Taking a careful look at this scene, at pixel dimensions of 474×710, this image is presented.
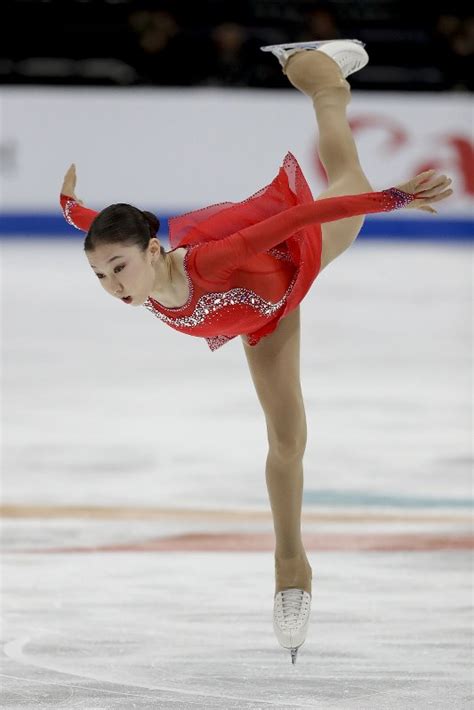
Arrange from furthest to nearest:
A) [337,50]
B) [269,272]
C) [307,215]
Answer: [337,50]
[269,272]
[307,215]

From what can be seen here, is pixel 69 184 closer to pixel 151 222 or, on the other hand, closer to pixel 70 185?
pixel 70 185

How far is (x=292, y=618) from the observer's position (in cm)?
318

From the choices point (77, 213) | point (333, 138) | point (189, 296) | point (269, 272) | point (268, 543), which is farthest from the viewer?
point (268, 543)

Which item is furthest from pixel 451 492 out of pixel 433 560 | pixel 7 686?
pixel 7 686

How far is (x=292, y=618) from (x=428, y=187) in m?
1.05

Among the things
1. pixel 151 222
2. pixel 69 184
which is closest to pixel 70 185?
pixel 69 184

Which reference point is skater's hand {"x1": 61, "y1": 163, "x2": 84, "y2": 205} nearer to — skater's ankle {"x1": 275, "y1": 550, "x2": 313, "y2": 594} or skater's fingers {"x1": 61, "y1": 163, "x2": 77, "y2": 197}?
skater's fingers {"x1": 61, "y1": 163, "x2": 77, "y2": 197}

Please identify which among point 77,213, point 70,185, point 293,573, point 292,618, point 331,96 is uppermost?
point 331,96

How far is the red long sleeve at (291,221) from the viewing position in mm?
2955

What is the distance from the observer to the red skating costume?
298 cm

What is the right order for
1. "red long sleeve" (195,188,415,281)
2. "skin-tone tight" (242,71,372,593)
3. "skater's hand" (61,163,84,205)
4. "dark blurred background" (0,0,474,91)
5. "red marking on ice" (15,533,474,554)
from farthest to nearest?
"dark blurred background" (0,0,474,91) → "red marking on ice" (15,533,474,554) → "skater's hand" (61,163,84,205) → "skin-tone tight" (242,71,372,593) → "red long sleeve" (195,188,415,281)

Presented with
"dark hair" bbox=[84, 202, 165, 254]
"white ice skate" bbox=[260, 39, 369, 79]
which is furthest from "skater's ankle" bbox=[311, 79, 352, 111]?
"dark hair" bbox=[84, 202, 165, 254]

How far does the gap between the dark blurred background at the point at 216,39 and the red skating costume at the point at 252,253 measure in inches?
301

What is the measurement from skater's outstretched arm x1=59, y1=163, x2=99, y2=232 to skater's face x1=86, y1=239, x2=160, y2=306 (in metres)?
0.36
